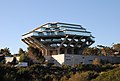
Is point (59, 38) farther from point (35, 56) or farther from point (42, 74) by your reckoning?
point (42, 74)

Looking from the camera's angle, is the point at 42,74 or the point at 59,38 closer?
the point at 42,74

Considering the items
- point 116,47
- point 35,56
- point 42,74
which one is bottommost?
point 42,74

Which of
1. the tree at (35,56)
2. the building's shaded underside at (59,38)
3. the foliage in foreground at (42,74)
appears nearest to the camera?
the foliage in foreground at (42,74)

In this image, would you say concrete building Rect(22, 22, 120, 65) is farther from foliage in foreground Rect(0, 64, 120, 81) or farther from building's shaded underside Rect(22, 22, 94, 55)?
foliage in foreground Rect(0, 64, 120, 81)

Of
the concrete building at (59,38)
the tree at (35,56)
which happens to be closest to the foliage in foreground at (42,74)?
the tree at (35,56)

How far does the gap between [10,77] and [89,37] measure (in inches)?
2368

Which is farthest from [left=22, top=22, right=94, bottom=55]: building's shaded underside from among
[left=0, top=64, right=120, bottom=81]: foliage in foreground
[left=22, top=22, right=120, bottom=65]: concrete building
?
[left=0, top=64, right=120, bottom=81]: foliage in foreground

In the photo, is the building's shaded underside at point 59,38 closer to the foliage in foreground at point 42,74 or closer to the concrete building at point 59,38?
the concrete building at point 59,38

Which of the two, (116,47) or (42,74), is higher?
(116,47)

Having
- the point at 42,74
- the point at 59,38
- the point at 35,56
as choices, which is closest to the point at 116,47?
the point at 59,38

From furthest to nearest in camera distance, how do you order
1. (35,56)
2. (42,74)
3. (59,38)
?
(59,38) < (35,56) < (42,74)

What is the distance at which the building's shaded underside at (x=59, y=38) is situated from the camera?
99188 mm

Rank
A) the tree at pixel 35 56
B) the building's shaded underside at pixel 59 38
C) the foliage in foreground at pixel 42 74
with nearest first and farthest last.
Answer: the foliage in foreground at pixel 42 74, the tree at pixel 35 56, the building's shaded underside at pixel 59 38

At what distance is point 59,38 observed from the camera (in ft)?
331
